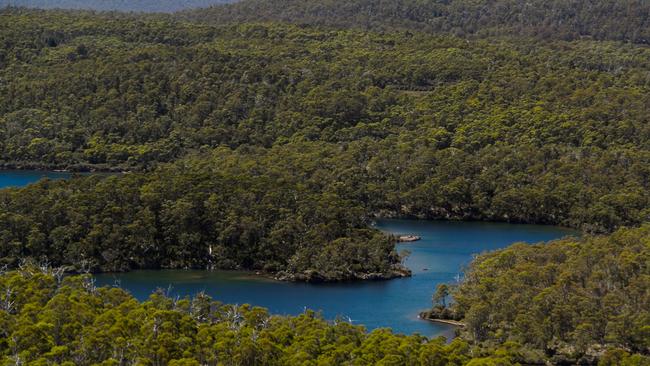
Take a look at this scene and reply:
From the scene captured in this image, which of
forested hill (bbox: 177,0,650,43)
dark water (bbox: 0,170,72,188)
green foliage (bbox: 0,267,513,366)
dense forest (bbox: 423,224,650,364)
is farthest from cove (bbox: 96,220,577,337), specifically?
forested hill (bbox: 177,0,650,43)

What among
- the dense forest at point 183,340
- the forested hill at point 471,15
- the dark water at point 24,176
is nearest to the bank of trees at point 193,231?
the dense forest at point 183,340

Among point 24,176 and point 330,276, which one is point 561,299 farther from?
point 24,176

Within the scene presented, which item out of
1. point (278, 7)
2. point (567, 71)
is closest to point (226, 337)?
point (567, 71)

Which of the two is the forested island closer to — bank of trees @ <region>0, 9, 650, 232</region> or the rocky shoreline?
the rocky shoreline

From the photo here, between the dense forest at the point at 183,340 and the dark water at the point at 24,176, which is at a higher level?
the dense forest at the point at 183,340

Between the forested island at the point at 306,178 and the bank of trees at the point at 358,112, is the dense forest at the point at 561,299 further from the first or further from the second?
the bank of trees at the point at 358,112

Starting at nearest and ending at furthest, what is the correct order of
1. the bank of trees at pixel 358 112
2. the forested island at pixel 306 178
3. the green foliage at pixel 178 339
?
the green foliage at pixel 178 339 → the forested island at pixel 306 178 → the bank of trees at pixel 358 112
